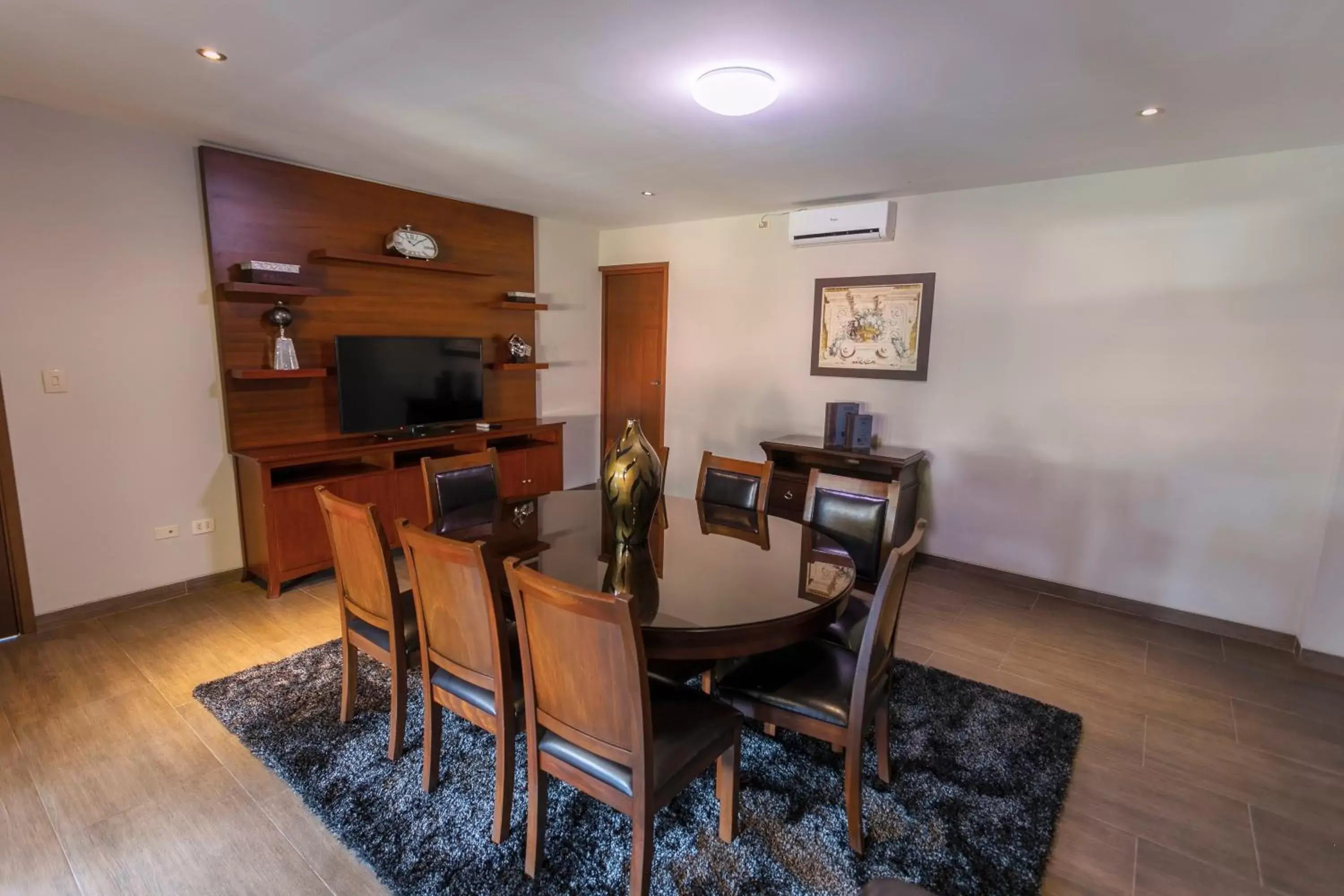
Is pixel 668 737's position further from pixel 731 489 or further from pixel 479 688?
pixel 731 489

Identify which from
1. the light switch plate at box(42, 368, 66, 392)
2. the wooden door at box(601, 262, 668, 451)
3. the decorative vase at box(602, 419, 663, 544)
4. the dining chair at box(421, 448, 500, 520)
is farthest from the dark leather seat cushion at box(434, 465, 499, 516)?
the wooden door at box(601, 262, 668, 451)

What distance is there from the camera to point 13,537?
2951 millimetres

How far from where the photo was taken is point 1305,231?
9.84ft

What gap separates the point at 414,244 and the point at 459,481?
7.12ft

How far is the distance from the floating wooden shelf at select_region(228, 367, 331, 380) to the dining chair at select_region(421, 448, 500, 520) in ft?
4.30

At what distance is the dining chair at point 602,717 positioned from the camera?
1.41 m

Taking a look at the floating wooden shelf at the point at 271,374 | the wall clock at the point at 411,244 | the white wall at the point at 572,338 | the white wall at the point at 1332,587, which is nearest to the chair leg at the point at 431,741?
the floating wooden shelf at the point at 271,374

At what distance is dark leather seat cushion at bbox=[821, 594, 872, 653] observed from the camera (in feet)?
7.27

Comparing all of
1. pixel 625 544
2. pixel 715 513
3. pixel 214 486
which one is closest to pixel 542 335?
pixel 214 486

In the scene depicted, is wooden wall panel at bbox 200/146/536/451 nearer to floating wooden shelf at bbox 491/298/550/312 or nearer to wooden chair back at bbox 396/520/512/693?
floating wooden shelf at bbox 491/298/550/312

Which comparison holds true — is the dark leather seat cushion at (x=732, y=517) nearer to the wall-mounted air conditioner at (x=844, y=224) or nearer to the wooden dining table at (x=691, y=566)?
the wooden dining table at (x=691, y=566)

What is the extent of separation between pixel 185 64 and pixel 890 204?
3675mm

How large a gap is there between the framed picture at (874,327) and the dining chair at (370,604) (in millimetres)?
3270

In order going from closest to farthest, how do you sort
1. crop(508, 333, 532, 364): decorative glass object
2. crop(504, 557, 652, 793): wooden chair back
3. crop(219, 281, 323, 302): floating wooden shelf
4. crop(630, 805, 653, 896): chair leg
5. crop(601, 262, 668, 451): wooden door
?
crop(504, 557, 652, 793): wooden chair back
crop(630, 805, 653, 896): chair leg
crop(219, 281, 323, 302): floating wooden shelf
crop(508, 333, 532, 364): decorative glass object
crop(601, 262, 668, 451): wooden door
